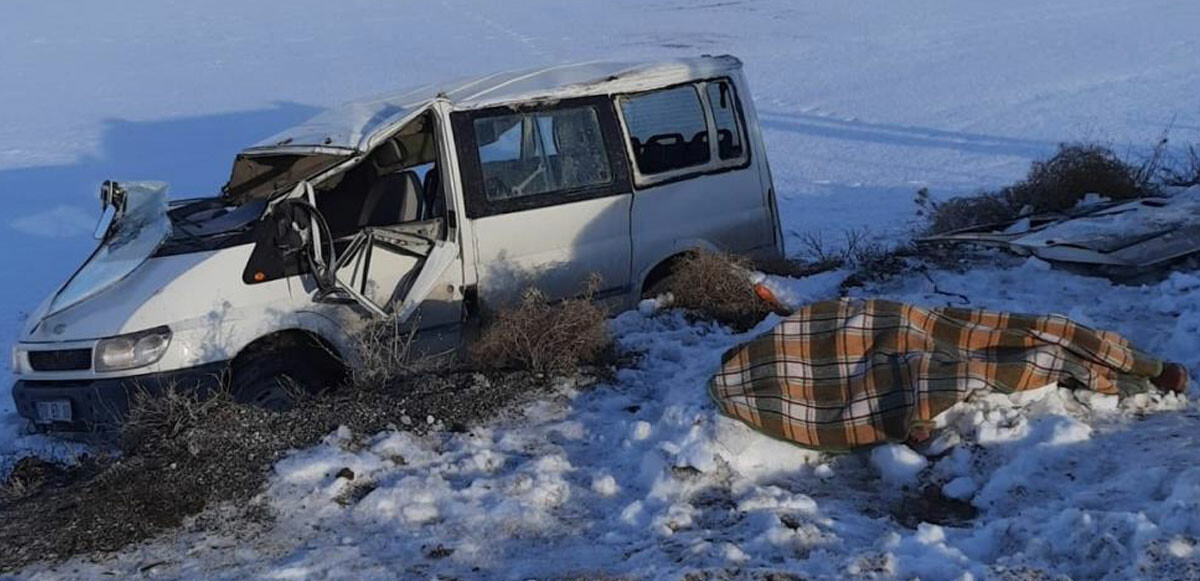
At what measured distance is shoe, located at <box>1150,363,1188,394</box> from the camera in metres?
5.62

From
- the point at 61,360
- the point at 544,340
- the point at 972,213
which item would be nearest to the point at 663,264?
the point at 544,340

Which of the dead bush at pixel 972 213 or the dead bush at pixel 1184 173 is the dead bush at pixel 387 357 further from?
the dead bush at pixel 1184 173

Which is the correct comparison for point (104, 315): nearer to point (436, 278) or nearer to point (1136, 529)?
point (436, 278)

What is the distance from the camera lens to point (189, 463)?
5.72m

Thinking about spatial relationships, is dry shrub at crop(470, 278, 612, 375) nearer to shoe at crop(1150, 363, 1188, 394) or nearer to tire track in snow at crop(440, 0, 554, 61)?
shoe at crop(1150, 363, 1188, 394)

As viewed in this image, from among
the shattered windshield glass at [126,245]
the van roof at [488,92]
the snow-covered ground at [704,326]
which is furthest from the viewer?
the van roof at [488,92]

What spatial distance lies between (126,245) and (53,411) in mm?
1029

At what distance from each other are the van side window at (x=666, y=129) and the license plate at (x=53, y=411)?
3666mm

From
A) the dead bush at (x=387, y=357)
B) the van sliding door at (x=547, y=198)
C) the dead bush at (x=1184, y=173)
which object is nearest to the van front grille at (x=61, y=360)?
the dead bush at (x=387, y=357)

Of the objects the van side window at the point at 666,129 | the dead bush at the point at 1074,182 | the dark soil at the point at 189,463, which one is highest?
the van side window at the point at 666,129

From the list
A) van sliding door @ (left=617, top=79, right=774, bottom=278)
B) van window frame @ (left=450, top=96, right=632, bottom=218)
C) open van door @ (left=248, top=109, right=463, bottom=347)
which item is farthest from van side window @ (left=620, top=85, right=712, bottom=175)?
open van door @ (left=248, top=109, right=463, bottom=347)

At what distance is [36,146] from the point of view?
725 inches

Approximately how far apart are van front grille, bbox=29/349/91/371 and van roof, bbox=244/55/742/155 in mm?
1665

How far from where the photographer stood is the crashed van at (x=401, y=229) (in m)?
6.64
